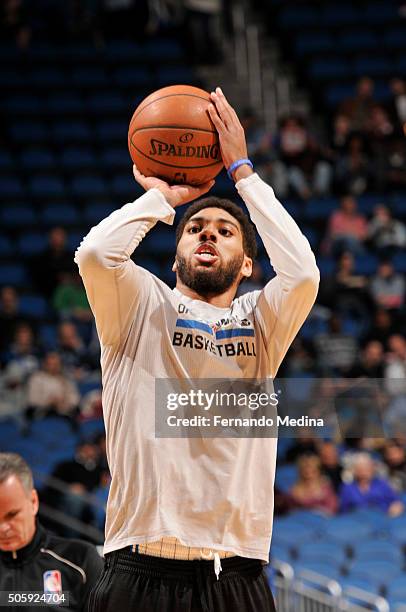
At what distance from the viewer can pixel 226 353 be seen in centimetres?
266

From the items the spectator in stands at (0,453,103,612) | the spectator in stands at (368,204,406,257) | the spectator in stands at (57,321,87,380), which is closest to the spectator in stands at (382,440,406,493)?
the spectator in stands at (57,321,87,380)

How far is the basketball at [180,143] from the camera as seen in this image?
2.79 meters

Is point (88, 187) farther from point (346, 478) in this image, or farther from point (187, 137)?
point (187, 137)

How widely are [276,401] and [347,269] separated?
6.94 metres

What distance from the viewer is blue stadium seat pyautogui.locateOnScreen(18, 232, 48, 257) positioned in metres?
10.3

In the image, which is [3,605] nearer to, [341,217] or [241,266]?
[241,266]

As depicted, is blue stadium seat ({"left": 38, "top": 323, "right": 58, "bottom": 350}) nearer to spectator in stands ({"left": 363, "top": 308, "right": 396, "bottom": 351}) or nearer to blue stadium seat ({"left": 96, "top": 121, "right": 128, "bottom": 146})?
spectator in stands ({"left": 363, "top": 308, "right": 396, "bottom": 351})

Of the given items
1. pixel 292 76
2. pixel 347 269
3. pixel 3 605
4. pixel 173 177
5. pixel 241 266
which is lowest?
pixel 3 605

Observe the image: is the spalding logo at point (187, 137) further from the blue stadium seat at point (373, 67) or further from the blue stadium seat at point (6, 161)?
the blue stadium seat at point (373, 67)

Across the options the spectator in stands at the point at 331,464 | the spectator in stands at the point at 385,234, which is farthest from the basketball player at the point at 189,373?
the spectator in stands at the point at 385,234

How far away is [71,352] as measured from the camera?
8.56m

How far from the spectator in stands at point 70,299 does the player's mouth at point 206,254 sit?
258 inches

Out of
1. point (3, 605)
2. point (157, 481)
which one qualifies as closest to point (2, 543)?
point (3, 605)

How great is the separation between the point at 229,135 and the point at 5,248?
775 centimetres
